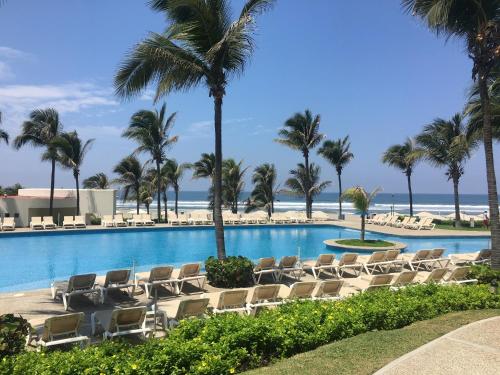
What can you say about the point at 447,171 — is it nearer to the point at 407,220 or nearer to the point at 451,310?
the point at 407,220

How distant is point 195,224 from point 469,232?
16.7 m

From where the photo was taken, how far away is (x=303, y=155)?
103ft

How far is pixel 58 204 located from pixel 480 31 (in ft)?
84.2

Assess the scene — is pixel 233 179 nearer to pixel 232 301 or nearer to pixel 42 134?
pixel 42 134

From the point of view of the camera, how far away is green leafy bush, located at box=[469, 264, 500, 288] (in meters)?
9.70

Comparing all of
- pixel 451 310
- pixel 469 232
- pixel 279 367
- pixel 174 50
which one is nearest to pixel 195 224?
pixel 469 232

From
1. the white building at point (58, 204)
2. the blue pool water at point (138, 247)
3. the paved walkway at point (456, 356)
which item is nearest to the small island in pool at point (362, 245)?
the blue pool water at point (138, 247)

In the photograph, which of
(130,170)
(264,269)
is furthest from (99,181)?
(264,269)

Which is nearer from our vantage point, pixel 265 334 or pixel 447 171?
pixel 265 334

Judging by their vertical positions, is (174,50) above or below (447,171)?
above

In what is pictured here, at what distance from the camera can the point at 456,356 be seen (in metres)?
4.92

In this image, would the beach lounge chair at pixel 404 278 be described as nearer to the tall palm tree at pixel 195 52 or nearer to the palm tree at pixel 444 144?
the tall palm tree at pixel 195 52

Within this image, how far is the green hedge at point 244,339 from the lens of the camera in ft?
14.4

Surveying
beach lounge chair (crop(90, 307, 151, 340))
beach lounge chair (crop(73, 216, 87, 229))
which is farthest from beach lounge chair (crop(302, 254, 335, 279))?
beach lounge chair (crop(73, 216, 87, 229))
